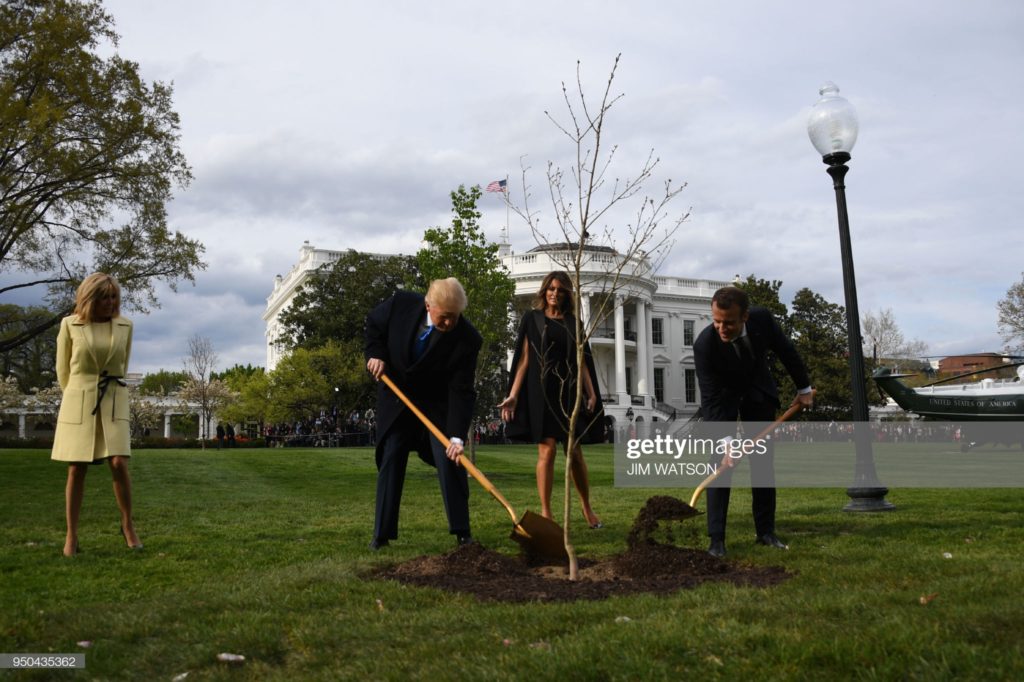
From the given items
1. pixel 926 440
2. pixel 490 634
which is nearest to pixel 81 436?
pixel 490 634

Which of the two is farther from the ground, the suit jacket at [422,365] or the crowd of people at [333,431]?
the suit jacket at [422,365]

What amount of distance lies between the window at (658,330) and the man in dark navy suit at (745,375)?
65338 millimetres

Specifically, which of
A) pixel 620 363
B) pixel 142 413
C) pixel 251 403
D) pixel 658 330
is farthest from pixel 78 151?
pixel 658 330

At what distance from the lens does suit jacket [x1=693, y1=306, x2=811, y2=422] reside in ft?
18.7

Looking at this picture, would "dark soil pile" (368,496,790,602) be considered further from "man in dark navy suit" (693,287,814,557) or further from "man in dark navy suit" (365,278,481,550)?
"man in dark navy suit" (365,278,481,550)

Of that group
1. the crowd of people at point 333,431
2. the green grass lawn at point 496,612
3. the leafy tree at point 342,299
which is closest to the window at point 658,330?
the crowd of people at point 333,431

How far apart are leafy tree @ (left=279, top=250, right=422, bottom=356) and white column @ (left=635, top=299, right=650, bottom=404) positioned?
21055 millimetres

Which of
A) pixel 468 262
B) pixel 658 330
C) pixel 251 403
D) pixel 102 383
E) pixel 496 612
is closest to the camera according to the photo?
pixel 496 612

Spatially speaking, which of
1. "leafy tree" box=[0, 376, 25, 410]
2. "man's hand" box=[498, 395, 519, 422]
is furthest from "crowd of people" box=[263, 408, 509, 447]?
"man's hand" box=[498, 395, 519, 422]

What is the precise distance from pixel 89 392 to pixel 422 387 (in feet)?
7.49

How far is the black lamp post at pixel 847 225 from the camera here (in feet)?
27.9

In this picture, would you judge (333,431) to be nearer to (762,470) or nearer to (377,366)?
(377,366)

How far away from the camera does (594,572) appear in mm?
4785

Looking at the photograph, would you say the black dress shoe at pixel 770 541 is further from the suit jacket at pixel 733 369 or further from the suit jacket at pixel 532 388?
the suit jacket at pixel 532 388
